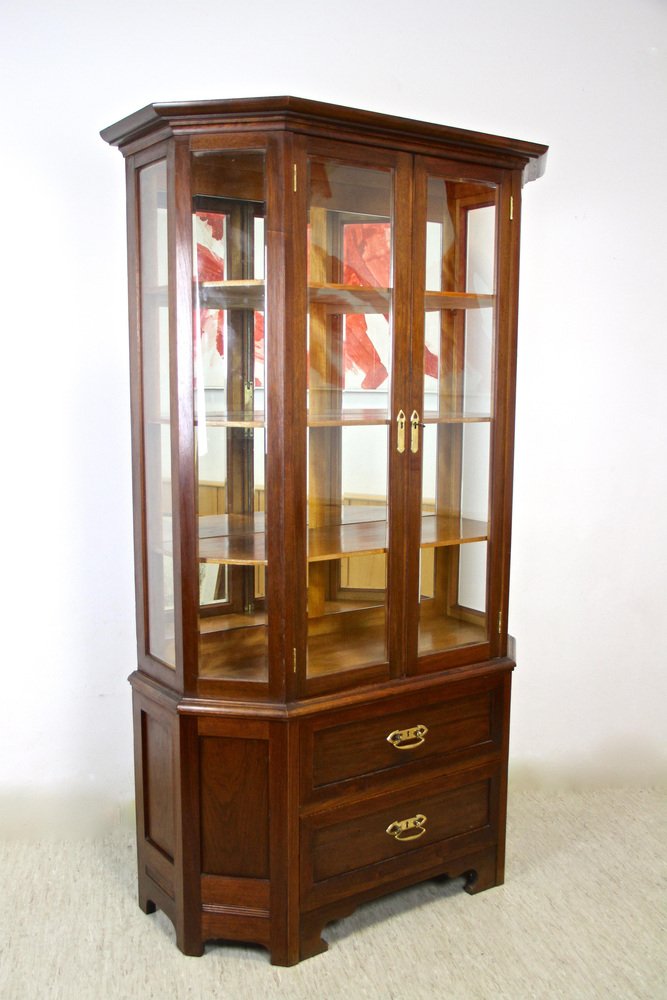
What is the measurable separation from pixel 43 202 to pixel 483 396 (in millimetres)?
1368

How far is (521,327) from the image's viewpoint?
317cm

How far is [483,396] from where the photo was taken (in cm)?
252

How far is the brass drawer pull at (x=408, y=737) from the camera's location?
8.04 ft

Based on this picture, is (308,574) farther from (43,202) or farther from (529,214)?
(529,214)

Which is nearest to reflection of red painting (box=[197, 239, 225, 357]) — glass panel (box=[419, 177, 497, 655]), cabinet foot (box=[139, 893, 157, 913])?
glass panel (box=[419, 177, 497, 655])

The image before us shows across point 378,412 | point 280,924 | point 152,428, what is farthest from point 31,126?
point 280,924

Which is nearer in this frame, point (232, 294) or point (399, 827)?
point (232, 294)

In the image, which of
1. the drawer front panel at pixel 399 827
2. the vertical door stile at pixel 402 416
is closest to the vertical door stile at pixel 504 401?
the vertical door stile at pixel 402 416

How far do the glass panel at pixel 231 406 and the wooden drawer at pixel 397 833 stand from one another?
0.48 m

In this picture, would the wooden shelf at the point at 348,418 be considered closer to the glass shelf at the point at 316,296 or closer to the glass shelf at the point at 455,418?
the glass shelf at the point at 455,418

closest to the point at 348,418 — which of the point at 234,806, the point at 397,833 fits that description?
the point at 234,806

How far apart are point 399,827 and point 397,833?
18 mm

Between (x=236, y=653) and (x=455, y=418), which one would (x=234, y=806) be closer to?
(x=236, y=653)

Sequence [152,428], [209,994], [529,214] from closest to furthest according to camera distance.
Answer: [209,994]
[152,428]
[529,214]
